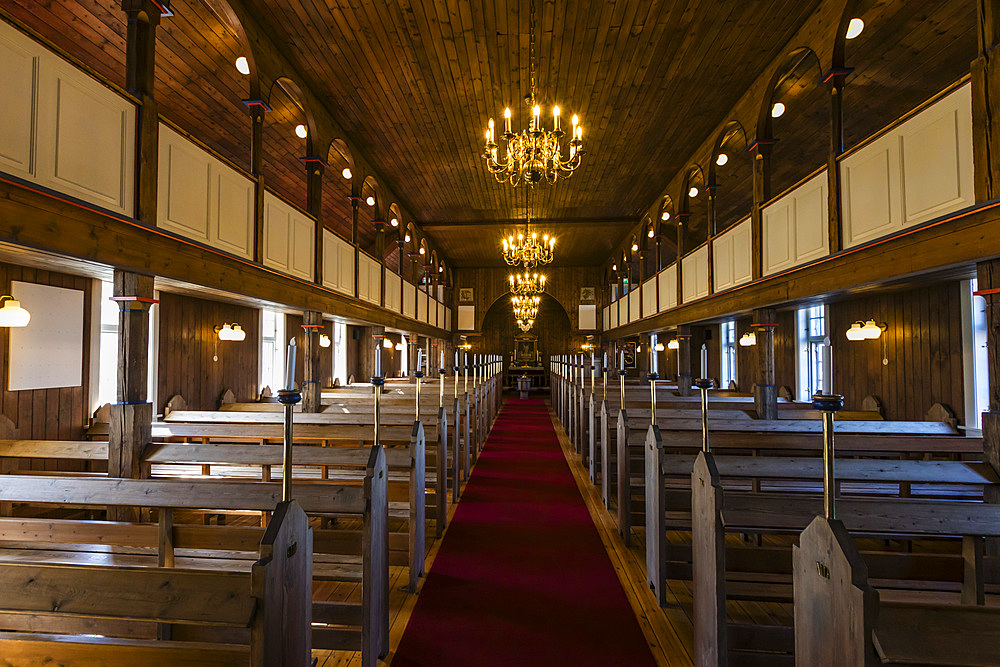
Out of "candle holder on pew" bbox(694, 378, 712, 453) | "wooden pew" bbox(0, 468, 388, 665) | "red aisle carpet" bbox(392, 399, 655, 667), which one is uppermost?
"candle holder on pew" bbox(694, 378, 712, 453)

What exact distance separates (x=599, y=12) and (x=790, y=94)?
3.38 metres

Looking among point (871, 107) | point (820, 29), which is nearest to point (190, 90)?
point (820, 29)

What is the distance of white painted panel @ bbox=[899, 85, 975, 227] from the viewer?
3867 mm

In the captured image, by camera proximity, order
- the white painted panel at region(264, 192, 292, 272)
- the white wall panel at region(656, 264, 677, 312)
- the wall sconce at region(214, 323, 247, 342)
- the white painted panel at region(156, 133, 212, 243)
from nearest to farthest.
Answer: the white painted panel at region(156, 133, 212, 243), the white painted panel at region(264, 192, 292, 272), the wall sconce at region(214, 323, 247, 342), the white wall panel at region(656, 264, 677, 312)

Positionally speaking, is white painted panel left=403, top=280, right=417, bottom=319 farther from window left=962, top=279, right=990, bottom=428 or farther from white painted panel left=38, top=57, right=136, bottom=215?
window left=962, top=279, right=990, bottom=428

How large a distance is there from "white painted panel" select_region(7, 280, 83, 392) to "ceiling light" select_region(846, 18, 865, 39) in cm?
899

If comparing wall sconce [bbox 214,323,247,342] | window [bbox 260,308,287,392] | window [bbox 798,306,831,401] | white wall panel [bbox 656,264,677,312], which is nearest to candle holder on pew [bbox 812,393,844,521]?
wall sconce [bbox 214,323,247,342]

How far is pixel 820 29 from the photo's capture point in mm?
5316

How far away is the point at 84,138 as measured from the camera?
365 centimetres

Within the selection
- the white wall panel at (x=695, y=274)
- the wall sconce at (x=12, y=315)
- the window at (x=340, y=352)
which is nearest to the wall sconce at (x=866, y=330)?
the white wall panel at (x=695, y=274)

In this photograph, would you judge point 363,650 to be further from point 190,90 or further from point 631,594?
point 190,90

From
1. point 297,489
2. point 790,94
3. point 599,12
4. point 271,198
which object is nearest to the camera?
point 297,489

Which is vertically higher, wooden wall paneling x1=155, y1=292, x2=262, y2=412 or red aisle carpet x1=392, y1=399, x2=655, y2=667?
wooden wall paneling x1=155, y1=292, x2=262, y2=412

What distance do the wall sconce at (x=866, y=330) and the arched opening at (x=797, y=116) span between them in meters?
2.41
